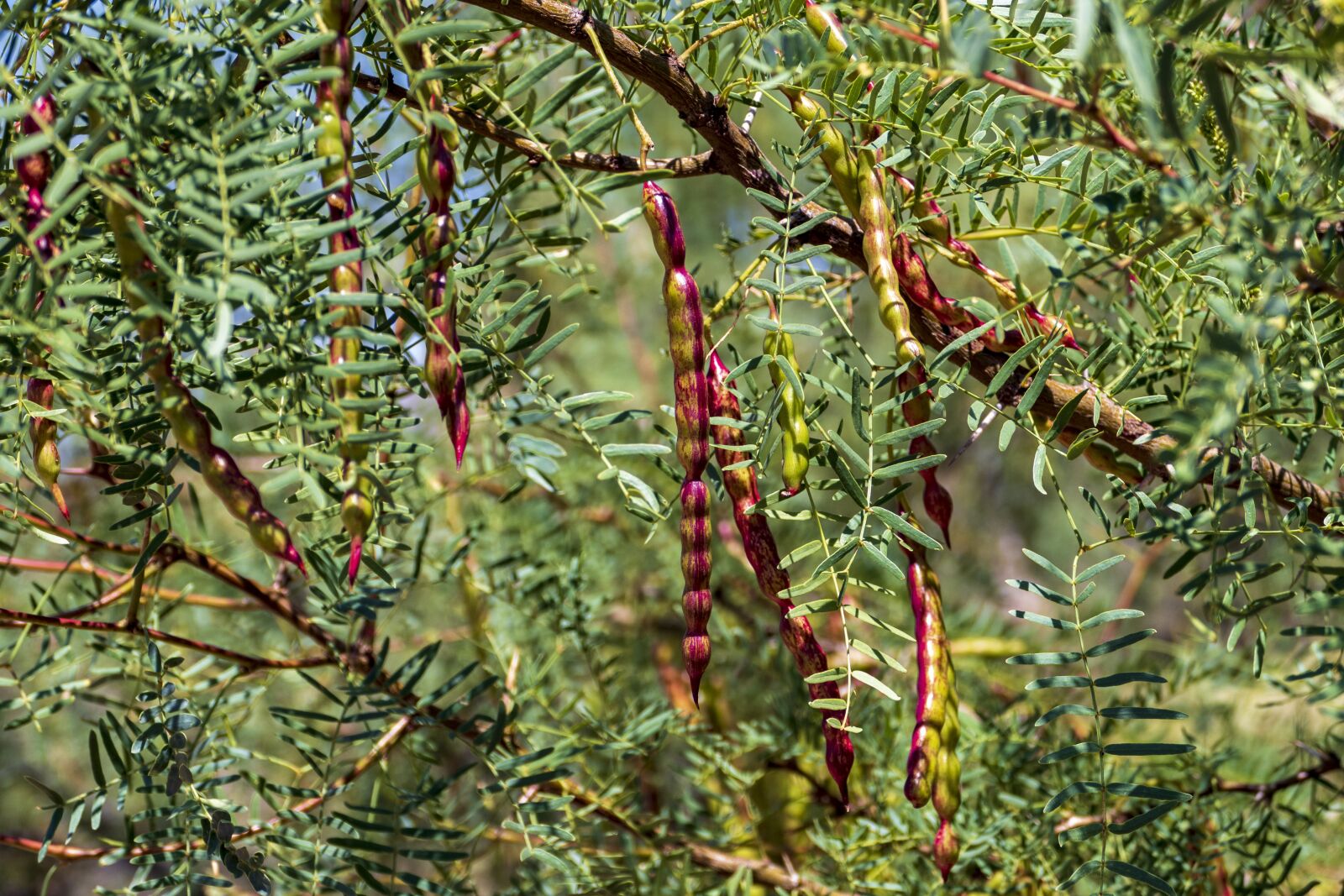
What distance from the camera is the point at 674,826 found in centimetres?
50

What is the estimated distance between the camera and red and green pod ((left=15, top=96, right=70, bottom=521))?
0.66ft

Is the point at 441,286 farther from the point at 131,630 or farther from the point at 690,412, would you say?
the point at 131,630

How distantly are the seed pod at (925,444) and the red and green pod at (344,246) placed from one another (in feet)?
0.39

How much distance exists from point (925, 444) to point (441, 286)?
132mm

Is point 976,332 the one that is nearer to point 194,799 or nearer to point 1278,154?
point 1278,154

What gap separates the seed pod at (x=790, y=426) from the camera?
23 cm

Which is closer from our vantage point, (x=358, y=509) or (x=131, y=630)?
(x=358, y=509)

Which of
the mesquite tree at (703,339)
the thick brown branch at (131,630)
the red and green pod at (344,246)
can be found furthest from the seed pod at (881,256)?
the thick brown branch at (131,630)

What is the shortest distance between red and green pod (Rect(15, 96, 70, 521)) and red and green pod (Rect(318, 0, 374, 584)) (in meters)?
0.05

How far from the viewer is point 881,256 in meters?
0.24

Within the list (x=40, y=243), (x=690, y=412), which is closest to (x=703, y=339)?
(x=690, y=412)

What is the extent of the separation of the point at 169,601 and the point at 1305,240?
439mm

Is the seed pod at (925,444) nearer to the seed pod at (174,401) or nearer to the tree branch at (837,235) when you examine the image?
the tree branch at (837,235)

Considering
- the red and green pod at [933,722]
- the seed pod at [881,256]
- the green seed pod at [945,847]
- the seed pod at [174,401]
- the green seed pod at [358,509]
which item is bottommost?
the green seed pod at [945,847]
